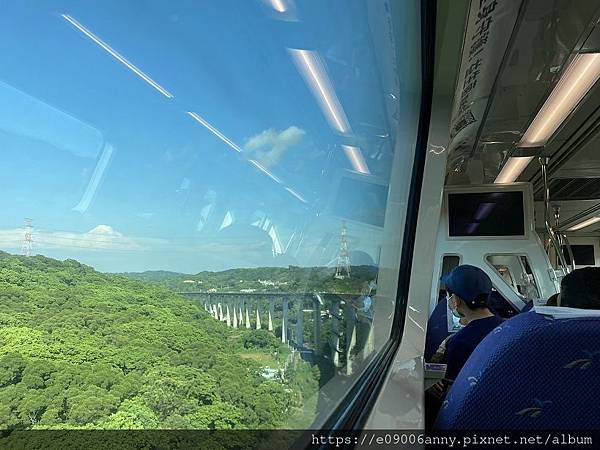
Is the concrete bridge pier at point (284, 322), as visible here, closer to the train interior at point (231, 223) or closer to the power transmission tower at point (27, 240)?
the train interior at point (231, 223)

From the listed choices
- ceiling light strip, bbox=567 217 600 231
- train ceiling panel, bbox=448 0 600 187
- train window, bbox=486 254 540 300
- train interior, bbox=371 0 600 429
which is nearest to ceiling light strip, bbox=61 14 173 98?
train interior, bbox=371 0 600 429

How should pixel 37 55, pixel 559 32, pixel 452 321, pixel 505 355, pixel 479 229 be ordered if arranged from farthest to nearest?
pixel 479 229
pixel 452 321
pixel 559 32
pixel 505 355
pixel 37 55

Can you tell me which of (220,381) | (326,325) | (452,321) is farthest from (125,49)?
(452,321)

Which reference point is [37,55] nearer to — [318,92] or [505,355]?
[318,92]

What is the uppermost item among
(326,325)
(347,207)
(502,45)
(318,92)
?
(502,45)

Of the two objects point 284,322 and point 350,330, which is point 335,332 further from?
point 284,322

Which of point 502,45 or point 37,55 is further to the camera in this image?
point 502,45

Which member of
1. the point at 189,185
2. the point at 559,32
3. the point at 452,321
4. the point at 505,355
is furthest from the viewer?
the point at 452,321

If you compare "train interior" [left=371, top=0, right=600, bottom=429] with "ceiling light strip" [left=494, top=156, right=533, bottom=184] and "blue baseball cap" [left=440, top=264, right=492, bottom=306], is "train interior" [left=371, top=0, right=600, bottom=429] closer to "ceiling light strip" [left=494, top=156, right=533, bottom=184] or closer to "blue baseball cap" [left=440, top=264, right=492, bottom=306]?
"ceiling light strip" [left=494, top=156, right=533, bottom=184]
